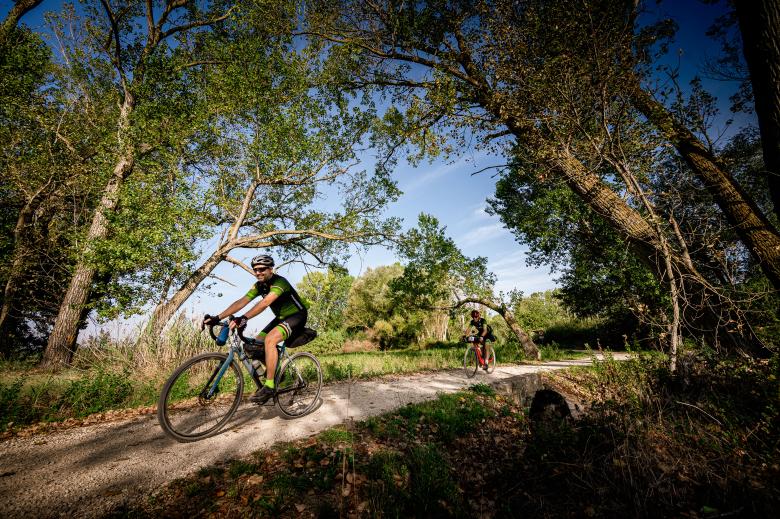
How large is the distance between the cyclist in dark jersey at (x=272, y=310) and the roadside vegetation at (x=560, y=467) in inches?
48.6

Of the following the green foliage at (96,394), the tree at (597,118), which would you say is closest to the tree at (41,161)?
the green foliage at (96,394)

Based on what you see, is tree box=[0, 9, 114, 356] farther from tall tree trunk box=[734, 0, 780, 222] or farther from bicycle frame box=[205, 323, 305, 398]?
tall tree trunk box=[734, 0, 780, 222]

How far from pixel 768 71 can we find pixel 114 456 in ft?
32.5

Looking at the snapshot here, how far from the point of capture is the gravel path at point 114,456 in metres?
2.38

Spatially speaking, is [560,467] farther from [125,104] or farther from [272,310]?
[125,104]

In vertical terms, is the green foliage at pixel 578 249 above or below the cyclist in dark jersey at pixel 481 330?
above

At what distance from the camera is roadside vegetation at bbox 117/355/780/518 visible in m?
2.34

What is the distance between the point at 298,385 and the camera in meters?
5.05

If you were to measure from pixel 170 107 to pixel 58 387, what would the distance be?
1198 centimetres

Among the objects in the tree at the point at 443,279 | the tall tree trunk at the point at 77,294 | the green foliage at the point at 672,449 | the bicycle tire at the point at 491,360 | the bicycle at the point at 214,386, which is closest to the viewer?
the green foliage at the point at 672,449

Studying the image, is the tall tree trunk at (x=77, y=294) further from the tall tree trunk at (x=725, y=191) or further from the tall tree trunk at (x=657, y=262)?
the tall tree trunk at (x=725, y=191)

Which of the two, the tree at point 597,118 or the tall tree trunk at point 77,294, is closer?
the tree at point 597,118

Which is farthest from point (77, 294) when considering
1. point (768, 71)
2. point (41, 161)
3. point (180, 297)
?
point (768, 71)

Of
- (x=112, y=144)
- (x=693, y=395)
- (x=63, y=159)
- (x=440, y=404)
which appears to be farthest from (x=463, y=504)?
(x=63, y=159)
